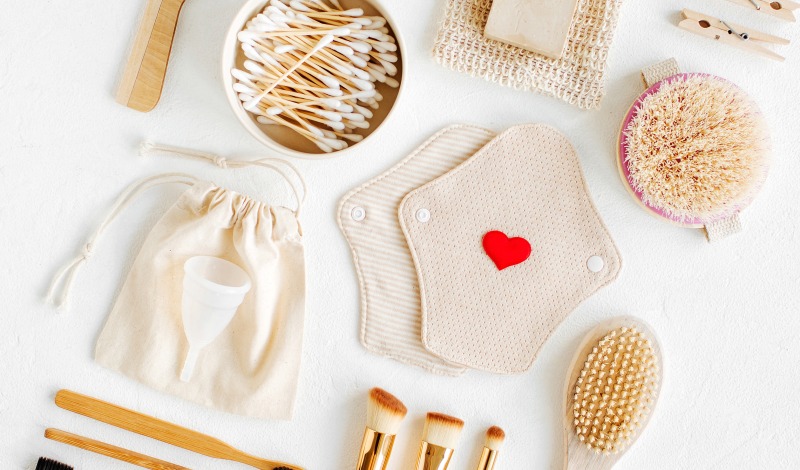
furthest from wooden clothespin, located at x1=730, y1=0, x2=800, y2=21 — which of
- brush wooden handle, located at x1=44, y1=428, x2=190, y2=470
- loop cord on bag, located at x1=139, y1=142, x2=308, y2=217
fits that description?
brush wooden handle, located at x1=44, y1=428, x2=190, y2=470

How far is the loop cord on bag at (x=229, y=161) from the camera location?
36.1 inches

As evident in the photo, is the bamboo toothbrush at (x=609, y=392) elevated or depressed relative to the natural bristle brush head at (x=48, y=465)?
elevated

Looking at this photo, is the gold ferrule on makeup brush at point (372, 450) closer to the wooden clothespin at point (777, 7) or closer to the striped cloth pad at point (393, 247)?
the striped cloth pad at point (393, 247)

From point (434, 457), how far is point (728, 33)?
729 mm

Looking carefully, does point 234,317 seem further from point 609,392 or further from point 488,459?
point 609,392

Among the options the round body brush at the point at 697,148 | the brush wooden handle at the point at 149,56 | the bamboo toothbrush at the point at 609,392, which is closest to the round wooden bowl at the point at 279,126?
the brush wooden handle at the point at 149,56

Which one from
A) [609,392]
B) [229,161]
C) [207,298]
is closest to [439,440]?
[609,392]

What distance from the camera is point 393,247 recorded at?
3.10ft

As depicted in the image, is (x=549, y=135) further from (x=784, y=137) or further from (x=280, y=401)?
(x=280, y=401)

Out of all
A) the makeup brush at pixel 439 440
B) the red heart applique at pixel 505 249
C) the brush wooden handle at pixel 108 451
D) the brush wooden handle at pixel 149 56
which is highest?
the brush wooden handle at pixel 149 56

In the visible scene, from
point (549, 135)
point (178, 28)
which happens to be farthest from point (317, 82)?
point (549, 135)

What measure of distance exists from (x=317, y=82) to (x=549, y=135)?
1.10 feet

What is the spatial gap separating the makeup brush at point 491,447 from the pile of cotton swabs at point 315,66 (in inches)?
18.0

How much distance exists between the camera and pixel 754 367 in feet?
3.14
